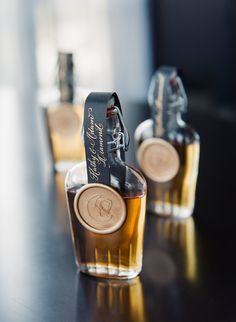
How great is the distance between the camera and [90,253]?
0.93 meters

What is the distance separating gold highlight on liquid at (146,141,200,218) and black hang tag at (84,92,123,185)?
0.92 ft

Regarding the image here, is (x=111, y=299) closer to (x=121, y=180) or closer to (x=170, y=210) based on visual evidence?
(x=121, y=180)

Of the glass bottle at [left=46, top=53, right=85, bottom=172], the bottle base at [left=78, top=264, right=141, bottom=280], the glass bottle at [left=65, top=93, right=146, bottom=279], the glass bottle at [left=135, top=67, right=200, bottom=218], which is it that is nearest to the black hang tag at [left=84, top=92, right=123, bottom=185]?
the glass bottle at [left=65, top=93, right=146, bottom=279]

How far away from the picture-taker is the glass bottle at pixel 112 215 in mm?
877

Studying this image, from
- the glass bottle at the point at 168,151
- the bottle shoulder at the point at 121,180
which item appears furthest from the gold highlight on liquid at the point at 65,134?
the bottle shoulder at the point at 121,180

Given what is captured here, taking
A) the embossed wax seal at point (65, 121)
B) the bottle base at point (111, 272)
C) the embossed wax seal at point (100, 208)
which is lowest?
the bottle base at point (111, 272)

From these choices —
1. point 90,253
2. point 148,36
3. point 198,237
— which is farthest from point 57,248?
point 148,36

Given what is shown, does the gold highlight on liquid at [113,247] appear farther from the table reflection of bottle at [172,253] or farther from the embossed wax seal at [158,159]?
the embossed wax seal at [158,159]

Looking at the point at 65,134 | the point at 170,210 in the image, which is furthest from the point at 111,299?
the point at 65,134

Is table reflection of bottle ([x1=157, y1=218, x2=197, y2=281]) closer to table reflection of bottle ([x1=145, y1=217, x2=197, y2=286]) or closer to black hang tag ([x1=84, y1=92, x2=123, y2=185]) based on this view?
table reflection of bottle ([x1=145, y1=217, x2=197, y2=286])

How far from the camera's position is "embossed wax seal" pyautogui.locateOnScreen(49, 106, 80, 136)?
4.64 feet

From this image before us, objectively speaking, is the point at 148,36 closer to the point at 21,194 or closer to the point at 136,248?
the point at 21,194

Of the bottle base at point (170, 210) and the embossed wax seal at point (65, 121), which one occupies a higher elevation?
the embossed wax seal at point (65, 121)

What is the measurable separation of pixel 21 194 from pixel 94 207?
0.43m
